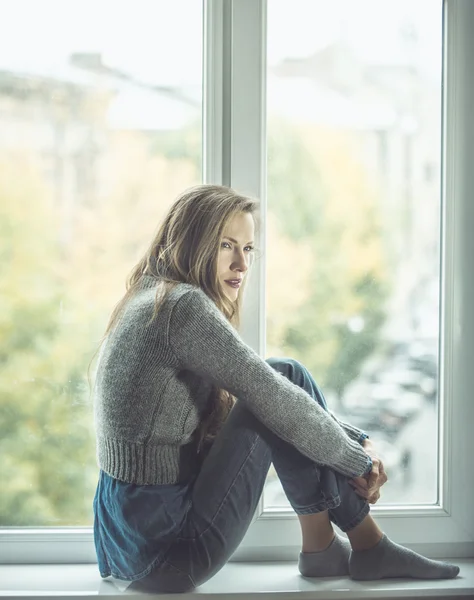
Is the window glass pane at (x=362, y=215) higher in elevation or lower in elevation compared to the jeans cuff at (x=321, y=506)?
higher

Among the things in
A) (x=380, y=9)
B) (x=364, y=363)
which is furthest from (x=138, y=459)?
(x=380, y=9)

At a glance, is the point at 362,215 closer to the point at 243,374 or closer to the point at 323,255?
the point at 323,255

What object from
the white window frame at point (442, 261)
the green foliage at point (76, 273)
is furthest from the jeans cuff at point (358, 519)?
the green foliage at point (76, 273)

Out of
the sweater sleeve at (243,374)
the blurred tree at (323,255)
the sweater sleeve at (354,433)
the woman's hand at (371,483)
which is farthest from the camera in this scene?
the blurred tree at (323,255)

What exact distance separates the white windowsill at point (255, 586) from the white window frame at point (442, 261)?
3.0 inches

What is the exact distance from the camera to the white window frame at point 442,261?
1603 mm

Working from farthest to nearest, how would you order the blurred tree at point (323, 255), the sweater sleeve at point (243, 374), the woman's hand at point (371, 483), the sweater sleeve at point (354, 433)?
the blurred tree at point (323, 255), the sweater sleeve at point (354, 433), the woman's hand at point (371, 483), the sweater sleeve at point (243, 374)

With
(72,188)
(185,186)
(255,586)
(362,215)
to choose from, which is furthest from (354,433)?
(72,188)

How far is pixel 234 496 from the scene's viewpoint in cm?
134

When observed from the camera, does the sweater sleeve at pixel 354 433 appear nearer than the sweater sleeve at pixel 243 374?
No

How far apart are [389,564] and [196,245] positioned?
76 centimetres

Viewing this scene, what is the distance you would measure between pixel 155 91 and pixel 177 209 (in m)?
0.34

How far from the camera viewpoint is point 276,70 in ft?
5.37

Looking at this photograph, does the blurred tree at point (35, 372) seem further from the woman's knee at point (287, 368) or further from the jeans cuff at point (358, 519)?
the jeans cuff at point (358, 519)
